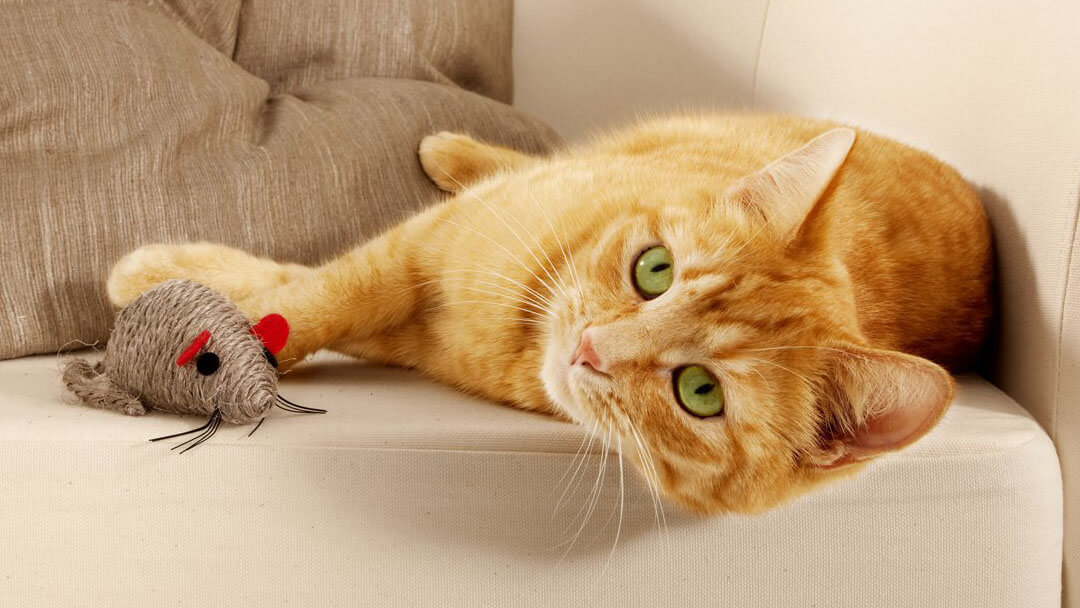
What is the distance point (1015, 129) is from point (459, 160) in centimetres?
90

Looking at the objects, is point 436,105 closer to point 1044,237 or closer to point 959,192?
point 959,192

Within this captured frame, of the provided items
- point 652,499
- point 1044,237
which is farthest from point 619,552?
point 1044,237

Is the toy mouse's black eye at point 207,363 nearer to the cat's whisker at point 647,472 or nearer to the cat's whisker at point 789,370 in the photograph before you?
the cat's whisker at point 647,472

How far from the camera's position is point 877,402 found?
2.77 feet

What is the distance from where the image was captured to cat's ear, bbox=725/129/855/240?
89cm

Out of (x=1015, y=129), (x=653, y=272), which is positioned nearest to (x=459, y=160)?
(x=653, y=272)

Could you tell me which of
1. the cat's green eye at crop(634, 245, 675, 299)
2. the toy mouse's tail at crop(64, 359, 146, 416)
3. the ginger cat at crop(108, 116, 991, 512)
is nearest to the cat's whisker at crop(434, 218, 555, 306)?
the ginger cat at crop(108, 116, 991, 512)

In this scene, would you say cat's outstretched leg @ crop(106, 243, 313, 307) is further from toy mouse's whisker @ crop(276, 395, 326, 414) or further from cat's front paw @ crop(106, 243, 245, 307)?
toy mouse's whisker @ crop(276, 395, 326, 414)

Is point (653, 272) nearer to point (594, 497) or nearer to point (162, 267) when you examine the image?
point (594, 497)

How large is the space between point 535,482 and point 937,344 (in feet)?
2.13

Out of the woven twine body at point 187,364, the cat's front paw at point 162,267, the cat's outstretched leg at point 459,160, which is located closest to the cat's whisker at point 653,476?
the woven twine body at point 187,364

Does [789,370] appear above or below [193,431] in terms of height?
above

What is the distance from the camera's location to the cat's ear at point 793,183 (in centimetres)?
89

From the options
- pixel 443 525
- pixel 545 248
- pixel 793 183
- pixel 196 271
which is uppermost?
pixel 793 183
